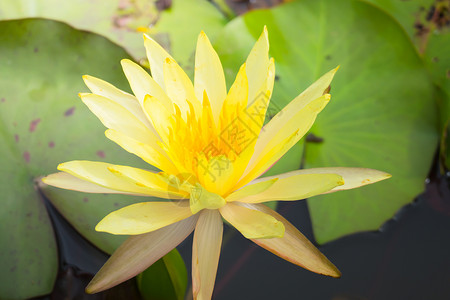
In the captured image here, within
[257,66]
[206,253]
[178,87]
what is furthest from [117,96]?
[206,253]

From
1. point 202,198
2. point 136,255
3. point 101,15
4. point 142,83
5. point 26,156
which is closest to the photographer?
point 202,198

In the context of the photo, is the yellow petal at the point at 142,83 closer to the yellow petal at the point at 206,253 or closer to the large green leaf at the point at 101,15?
the yellow petal at the point at 206,253

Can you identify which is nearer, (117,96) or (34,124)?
(117,96)

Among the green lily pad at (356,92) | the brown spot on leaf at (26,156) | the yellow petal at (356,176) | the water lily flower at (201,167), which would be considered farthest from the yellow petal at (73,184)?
the green lily pad at (356,92)

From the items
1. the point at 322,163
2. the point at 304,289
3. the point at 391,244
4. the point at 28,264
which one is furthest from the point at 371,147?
the point at 28,264

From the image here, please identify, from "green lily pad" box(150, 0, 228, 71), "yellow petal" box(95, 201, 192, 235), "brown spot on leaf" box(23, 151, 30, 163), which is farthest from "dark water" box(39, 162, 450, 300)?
"green lily pad" box(150, 0, 228, 71)

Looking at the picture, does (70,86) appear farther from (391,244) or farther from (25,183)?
(391,244)

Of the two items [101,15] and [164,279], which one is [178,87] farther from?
[101,15]
